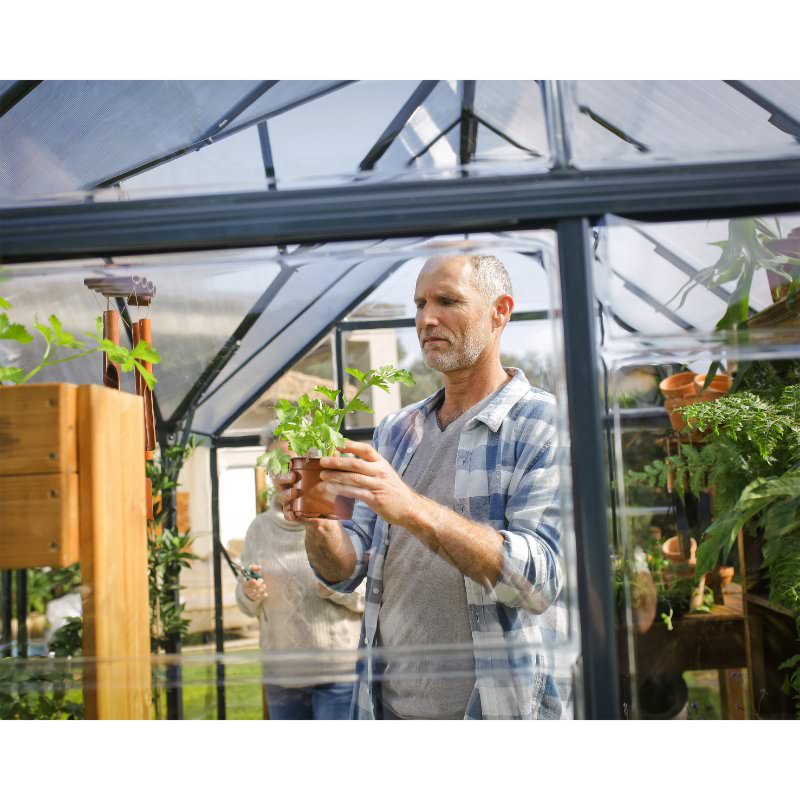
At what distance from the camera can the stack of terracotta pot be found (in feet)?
5.43

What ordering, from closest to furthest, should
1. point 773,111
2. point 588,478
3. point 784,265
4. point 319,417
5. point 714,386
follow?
1. point 588,478
2. point 773,111
3. point 319,417
4. point 784,265
5. point 714,386

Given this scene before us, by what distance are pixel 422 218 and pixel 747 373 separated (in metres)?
0.98

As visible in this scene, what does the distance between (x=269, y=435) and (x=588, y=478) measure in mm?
650

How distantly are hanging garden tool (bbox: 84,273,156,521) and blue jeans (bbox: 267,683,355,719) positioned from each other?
1.43ft

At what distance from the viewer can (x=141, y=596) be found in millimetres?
1427

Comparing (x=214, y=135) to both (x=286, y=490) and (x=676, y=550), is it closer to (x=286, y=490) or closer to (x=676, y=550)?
(x=286, y=490)

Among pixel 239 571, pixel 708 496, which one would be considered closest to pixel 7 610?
pixel 239 571

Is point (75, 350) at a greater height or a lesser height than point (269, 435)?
greater

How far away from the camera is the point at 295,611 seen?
1.49m

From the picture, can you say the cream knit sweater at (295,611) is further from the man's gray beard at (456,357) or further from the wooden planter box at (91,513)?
the man's gray beard at (456,357)
